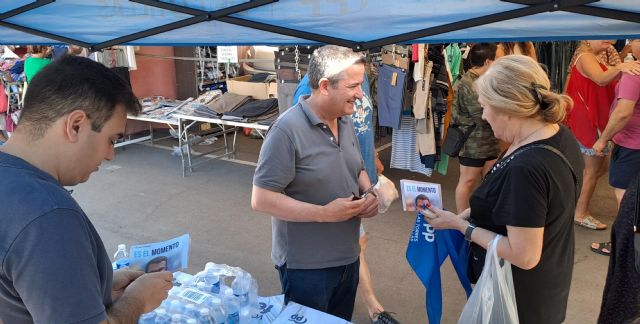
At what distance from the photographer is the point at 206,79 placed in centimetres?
844

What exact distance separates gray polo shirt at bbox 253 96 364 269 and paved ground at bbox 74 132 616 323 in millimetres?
1242

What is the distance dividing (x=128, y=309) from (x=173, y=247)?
501 millimetres

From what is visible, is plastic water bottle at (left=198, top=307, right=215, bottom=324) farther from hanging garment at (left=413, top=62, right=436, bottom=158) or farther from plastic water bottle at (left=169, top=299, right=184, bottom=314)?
hanging garment at (left=413, top=62, right=436, bottom=158)

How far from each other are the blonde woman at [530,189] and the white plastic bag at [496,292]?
4cm

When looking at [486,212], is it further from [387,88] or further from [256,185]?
[387,88]

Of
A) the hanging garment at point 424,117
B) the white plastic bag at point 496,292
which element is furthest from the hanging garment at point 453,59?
the white plastic bag at point 496,292

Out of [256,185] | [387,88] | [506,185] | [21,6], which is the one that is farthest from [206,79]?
[506,185]

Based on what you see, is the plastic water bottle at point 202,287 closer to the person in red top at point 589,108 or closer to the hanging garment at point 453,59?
the person in red top at point 589,108

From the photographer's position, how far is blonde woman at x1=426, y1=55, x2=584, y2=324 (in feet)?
5.28

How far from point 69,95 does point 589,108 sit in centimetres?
431

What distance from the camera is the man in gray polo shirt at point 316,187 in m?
1.93

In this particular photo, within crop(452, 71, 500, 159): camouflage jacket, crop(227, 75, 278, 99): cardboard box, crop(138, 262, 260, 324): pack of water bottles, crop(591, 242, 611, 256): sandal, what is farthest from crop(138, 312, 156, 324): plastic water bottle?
crop(227, 75, 278, 99): cardboard box

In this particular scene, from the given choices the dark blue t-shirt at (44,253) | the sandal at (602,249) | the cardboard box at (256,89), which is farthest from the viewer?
the cardboard box at (256,89)

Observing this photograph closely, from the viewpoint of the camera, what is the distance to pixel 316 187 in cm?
201
